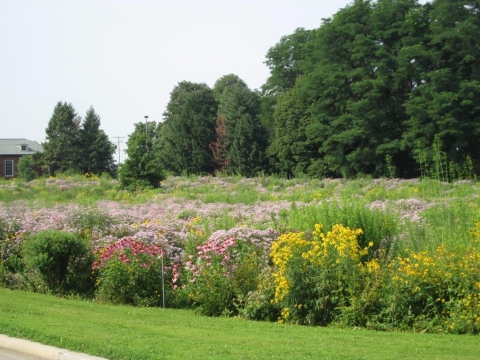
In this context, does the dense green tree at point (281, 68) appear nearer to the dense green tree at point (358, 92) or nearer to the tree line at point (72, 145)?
the dense green tree at point (358, 92)

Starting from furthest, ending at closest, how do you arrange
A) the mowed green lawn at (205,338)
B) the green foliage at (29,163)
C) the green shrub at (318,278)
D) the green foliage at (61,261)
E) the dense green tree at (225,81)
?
the dense green tree at (225,81) → the green foliage at (29,163) → the green foliage at (61,261) → the green shrub at (318,278) → the mowed green lawn at (205,338)

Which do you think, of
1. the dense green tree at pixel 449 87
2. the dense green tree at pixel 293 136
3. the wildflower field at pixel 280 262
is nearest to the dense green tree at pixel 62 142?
the dense green tree at pixel 293 136

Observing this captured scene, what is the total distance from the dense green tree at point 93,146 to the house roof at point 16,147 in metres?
18.2

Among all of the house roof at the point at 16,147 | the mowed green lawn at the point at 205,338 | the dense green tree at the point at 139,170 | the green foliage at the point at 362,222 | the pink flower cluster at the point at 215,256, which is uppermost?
the house roof at the point at 16,147

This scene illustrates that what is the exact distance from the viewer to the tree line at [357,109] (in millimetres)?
45500

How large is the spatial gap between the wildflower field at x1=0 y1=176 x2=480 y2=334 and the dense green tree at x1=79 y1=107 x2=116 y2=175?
173 feet

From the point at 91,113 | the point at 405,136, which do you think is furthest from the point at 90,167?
the point at 405,136

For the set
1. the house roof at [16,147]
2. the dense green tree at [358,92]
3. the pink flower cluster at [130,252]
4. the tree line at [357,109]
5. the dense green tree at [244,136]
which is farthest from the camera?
the house roof at [16,147]

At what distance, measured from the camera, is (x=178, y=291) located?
14461mm

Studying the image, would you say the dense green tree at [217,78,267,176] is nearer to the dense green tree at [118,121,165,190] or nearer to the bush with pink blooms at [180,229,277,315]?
the dense green tree at [118,121,165,190]

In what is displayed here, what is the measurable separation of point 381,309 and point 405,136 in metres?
37.1

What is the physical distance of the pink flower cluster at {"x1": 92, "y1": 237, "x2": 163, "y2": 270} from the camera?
1459cm

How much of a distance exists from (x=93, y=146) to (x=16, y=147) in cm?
2436

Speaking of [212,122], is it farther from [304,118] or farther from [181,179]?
[181,179]
